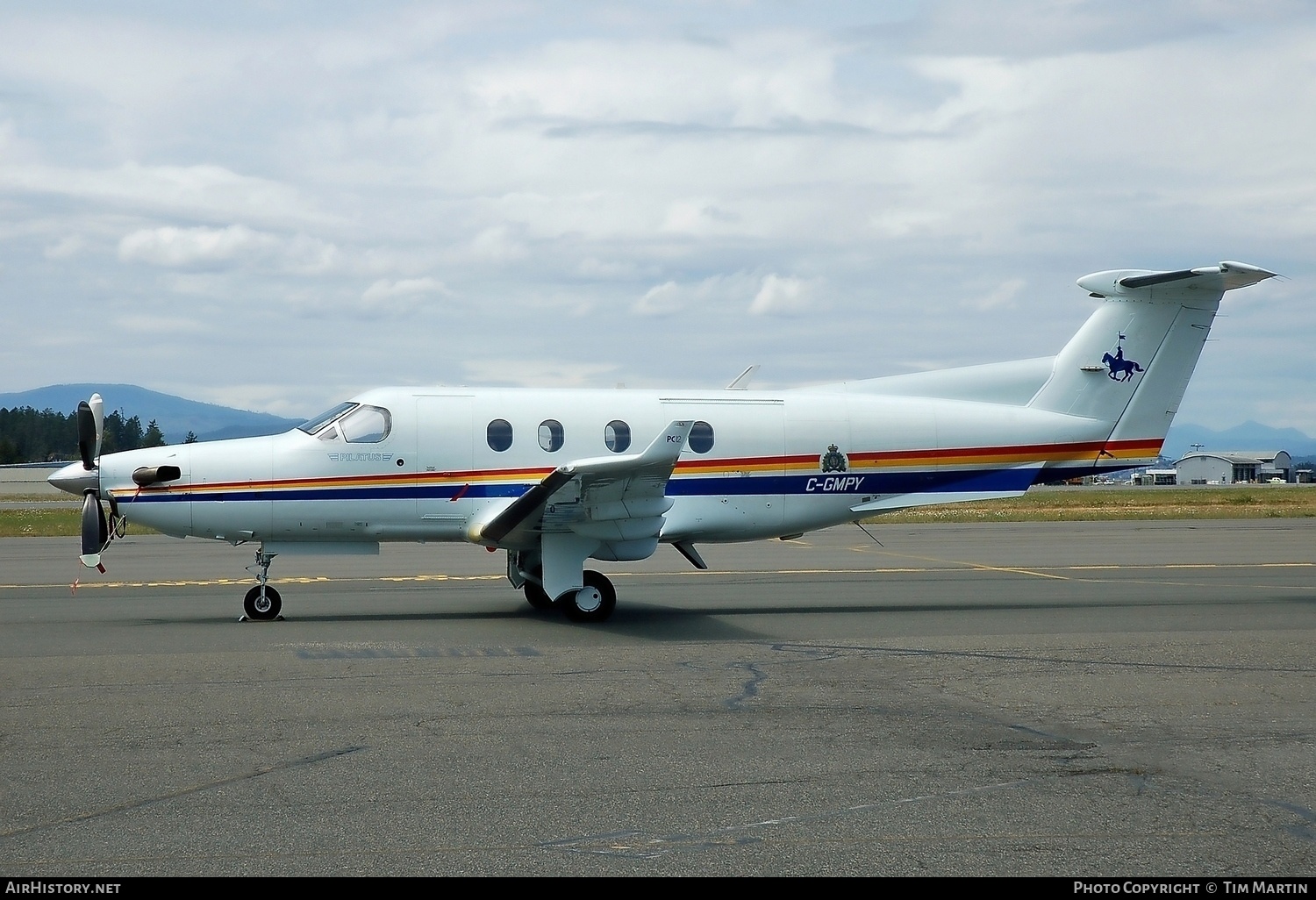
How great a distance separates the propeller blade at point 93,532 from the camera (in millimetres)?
13078

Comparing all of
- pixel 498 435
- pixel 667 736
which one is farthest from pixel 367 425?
pixel 667 736

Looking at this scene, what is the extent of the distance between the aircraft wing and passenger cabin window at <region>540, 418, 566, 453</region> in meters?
0.98

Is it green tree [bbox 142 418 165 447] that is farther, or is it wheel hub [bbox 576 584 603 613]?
green tree [bbox 142 418 165 447]

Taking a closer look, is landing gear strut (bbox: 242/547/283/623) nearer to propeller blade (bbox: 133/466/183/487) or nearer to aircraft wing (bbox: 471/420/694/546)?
propeller blade (bbox: 133/466/183/487)

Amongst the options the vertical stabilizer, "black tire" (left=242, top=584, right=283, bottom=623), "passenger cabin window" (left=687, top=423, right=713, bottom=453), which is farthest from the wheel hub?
the vertical stabilizer

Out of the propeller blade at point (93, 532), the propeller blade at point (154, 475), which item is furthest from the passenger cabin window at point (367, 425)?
the propeller blade at point (93, 532)

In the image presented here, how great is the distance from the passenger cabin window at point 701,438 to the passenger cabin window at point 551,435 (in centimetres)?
158

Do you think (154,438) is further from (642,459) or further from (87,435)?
(642,459)

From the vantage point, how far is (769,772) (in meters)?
6.55

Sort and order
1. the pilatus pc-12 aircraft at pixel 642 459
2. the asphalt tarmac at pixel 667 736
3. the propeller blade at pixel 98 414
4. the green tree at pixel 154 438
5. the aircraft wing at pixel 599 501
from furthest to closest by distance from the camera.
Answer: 1. the green tree at pixel 154 438
2. the pilatus pc-12 aircraft at pixel 642 459
3. the propeller blade at pixel 98 414
4. the aircraft wing at pixel 599 501
5. the asphalt tarmac at pixel 667 736

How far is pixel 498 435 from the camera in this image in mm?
14320

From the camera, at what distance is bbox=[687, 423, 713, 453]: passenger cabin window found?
14578 millimetres

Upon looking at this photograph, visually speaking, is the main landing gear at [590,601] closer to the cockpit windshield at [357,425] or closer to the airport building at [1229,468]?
the cockpit windshield at [357,425]

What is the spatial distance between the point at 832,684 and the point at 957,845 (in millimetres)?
4127
